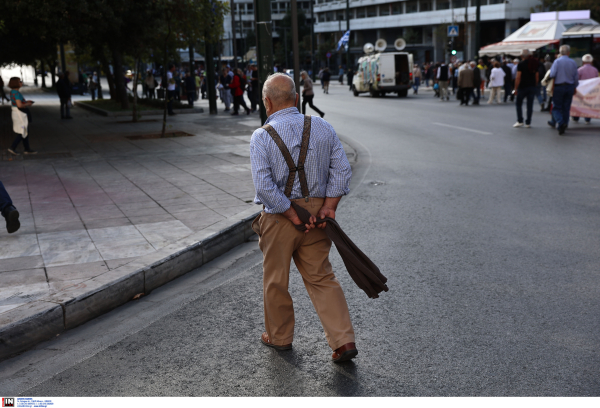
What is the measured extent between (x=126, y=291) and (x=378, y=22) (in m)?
79.5

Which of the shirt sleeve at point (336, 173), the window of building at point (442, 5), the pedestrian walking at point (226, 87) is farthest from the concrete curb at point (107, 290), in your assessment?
the window of building at point (442, 5)

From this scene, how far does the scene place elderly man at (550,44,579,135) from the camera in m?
14.0

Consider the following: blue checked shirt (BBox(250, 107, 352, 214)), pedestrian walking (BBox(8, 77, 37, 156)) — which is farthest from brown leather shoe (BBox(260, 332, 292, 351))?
pedestrian walking (BBox(8, 77, 37, 156))

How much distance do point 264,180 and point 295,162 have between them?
8.2 inches

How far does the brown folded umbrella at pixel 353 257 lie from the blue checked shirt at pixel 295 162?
0.15 metres

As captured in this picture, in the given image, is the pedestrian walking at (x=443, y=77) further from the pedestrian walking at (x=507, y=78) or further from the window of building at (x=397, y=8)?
the window of building at (x=397, y=8)

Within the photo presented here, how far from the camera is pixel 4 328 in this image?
3939 millimetres

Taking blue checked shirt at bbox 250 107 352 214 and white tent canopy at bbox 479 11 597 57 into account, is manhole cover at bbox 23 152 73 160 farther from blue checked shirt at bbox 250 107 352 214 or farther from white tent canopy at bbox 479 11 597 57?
white tent canopy at bbox 479 11 597 57

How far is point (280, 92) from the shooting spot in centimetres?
352

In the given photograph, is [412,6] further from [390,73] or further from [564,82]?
[564,82]

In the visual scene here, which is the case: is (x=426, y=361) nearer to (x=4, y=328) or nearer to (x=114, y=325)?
(x=114, y=325)

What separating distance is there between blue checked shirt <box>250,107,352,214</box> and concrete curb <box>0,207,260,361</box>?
68.1 inches

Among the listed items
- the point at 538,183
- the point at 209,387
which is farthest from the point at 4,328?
the point at 538,183

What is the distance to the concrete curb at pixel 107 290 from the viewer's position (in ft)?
13.3
